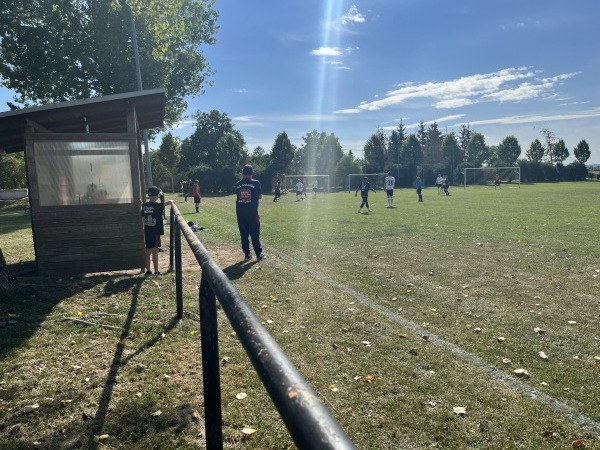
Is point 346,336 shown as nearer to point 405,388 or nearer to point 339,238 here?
point 405,388

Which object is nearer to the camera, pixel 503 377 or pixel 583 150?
pixel 503 377

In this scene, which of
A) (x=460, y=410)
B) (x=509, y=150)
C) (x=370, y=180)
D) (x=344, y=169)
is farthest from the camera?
(x=509, y=150)

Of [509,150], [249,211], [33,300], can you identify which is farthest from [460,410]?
[509,150]

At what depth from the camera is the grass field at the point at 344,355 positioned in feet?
10.9

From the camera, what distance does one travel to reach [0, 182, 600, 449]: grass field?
332 cm

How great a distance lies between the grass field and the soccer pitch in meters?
0.02

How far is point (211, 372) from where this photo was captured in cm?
224

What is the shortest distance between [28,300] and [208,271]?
5.93 metres

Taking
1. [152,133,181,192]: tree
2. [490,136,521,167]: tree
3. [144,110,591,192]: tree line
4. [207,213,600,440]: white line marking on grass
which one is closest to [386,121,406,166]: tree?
[144,110,591,192]: tree line

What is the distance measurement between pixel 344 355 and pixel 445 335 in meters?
1.34

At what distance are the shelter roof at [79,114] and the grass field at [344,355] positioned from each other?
2.89 metres

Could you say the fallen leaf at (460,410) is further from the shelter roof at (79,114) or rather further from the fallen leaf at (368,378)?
the shelter roof at (79,114)

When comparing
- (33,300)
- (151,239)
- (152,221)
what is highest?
(152,221)

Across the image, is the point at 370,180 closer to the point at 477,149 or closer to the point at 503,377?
the point at 477,149
